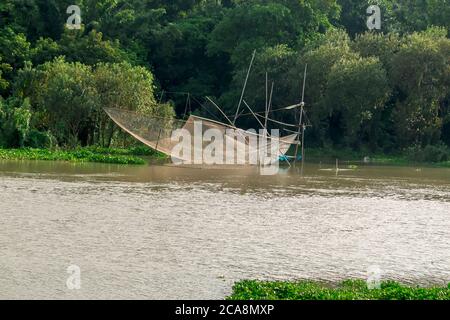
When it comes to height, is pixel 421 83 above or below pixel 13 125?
above

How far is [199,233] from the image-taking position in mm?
13914

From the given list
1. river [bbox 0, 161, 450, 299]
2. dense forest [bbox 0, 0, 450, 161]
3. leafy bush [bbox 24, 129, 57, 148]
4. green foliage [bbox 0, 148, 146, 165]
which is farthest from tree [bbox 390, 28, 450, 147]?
leafy bush [bbox 24, 129, 57, 148]

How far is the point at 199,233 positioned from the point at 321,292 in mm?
4908

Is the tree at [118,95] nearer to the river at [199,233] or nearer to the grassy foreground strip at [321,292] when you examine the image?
the river at [199,233]

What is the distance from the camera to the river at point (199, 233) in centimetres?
1041

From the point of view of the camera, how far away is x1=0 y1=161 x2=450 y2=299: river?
10.4 meters

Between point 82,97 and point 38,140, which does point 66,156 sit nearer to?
point 38,140

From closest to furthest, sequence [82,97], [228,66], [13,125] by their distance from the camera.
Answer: [13,125] → [82,97] → [228,66]

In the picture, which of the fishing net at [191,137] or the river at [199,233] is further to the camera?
the fishing net at [191,137]

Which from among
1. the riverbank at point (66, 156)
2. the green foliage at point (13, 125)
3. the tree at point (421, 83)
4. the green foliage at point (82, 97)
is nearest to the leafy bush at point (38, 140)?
the green foliage at point (13, 125)

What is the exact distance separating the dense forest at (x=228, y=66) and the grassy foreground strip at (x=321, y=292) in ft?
76.9

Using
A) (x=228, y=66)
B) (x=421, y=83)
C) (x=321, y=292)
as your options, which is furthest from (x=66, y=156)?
(x=321, y=292)

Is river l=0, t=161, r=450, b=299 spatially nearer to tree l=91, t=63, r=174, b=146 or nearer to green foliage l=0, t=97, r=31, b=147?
green foliage l=0, t=97, r=31, b=147
